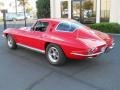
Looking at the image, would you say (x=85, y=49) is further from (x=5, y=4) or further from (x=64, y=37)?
(x=5, y=4)

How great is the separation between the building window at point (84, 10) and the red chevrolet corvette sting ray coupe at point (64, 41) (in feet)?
36.5

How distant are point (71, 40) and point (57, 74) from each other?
Answer: 1.04 m

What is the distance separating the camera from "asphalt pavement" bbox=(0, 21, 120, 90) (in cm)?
482

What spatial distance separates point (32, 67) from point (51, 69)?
612mm

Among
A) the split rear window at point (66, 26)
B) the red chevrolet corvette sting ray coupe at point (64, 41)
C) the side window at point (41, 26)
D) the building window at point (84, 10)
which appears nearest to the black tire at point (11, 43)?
the red chevrolet corvette sting ray coupe at point (64, 41)

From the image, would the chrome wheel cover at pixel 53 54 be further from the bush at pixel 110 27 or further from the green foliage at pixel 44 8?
the green foliage at pixel 44 8

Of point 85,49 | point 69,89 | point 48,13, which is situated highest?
point 48,13

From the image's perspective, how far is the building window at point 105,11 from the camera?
1658 cm

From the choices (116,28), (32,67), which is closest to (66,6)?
(116,28)

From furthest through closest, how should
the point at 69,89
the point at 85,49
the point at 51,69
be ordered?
the point at 51,69 < the point at 85,49 < the point at 69,89

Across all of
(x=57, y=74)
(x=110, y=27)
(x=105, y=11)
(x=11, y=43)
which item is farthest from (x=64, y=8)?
(x=57, y=74)

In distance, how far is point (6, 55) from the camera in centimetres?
775

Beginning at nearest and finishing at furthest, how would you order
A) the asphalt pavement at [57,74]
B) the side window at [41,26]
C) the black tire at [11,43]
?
the asphalt pavement at [57,74]
the side window at [41,26]
the black tire at [11,43]

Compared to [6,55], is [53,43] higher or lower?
higher
